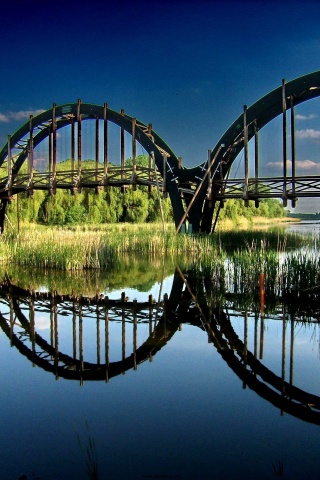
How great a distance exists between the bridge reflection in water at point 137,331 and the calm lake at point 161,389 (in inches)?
0.7

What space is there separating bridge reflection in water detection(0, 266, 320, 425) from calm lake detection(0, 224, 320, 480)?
0.02 meters

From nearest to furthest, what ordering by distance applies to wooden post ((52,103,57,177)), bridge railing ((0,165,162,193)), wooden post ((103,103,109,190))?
1. bridge railing ((0,165,162,193))
2. wooden post ((103,103,109,190))
3. wooden post ((52,103,57,177))

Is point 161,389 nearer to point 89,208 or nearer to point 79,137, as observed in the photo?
point 79,137

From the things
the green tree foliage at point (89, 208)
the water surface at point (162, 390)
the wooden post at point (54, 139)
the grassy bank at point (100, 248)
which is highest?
the wooden post at point (54, 139)

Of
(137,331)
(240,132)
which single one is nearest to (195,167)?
(240,132)

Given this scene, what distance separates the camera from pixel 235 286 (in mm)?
11008

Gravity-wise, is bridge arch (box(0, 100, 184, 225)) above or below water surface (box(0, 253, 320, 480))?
above

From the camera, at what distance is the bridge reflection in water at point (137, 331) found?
571 cm

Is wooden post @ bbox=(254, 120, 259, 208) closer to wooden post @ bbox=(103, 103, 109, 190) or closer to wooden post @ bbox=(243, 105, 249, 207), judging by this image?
wooden post @ bbox=(243, 105, 249, 207)

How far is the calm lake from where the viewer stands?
3842 mm

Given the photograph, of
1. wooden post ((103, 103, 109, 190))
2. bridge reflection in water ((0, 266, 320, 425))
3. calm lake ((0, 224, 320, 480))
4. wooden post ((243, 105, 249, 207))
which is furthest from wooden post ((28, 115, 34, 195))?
calm lake ((0, 224, 320, 480))

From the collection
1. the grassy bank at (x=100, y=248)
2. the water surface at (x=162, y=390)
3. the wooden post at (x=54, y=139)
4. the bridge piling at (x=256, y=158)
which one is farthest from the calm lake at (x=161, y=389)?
the wooden post at (x=54, y=139)

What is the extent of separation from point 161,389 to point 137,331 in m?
2.73

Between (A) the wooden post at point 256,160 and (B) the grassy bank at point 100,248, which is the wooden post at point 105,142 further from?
(A) the wooden post at point 256,160
